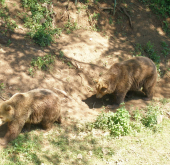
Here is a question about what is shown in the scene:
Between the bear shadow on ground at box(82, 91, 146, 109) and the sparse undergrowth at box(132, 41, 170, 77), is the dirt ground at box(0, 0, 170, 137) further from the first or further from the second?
the sparse undergrowth at box(132, 41, 170, 77)

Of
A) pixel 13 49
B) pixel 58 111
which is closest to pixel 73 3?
pixel 13 49

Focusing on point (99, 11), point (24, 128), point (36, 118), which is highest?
point (99, 11)

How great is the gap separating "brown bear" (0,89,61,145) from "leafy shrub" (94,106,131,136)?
1.25 meters

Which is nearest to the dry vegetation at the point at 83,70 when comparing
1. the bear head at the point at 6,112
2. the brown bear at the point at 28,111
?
the brown bear at the point at 28,111

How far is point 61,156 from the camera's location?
5.15 meters

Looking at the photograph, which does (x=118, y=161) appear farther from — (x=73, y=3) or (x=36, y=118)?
(x=73, y=3)

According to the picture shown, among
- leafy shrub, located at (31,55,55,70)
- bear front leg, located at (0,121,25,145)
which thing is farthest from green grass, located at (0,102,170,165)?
leafy shrub, located at (31,55,55,70)

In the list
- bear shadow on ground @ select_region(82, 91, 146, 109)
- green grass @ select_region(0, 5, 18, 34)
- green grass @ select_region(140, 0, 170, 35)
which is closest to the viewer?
bear shadow on ground @ select_region(82, 91, 146, 109)

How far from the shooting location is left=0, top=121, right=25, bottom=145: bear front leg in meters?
5.24

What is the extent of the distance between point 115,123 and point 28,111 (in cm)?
249

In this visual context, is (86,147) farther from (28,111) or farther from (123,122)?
(28,111)

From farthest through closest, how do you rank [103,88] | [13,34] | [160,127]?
1. [13,34]
2. [103,88]
3. [160,127]

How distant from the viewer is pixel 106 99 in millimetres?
8883

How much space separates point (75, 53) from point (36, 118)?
13.6ft
